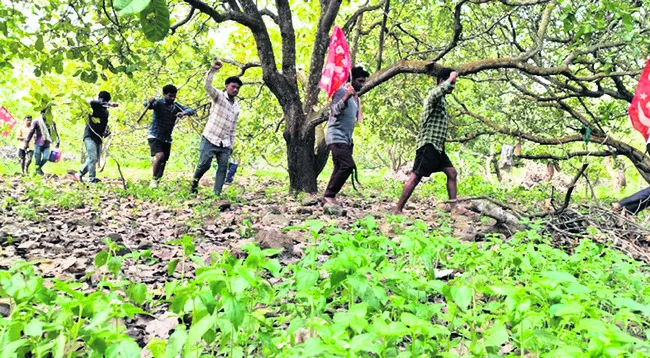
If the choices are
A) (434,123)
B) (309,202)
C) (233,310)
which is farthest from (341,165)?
(233,310)

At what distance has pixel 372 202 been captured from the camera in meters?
7.21

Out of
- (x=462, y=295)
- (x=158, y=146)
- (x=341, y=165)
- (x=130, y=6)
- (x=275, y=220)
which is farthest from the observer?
(x=158, y=146)

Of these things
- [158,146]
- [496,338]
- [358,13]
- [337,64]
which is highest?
[358,13]

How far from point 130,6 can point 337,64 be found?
560 centimetres

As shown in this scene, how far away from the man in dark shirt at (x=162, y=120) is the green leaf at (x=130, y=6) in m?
6.08

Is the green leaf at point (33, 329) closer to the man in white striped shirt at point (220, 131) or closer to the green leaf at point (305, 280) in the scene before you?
the green leaf at point (305, 280)

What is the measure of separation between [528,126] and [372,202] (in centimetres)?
464

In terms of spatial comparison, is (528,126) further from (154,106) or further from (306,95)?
(154,106)

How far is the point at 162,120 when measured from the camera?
281 inches

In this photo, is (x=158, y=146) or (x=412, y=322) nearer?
(x=412, y=322)

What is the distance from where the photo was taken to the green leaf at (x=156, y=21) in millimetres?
1338

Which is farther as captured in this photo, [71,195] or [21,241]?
[71,195]

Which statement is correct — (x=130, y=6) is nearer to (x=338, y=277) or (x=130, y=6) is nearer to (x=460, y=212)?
(x=338, y=277)

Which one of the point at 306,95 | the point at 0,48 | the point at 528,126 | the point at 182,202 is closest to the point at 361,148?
the point at 528,126
